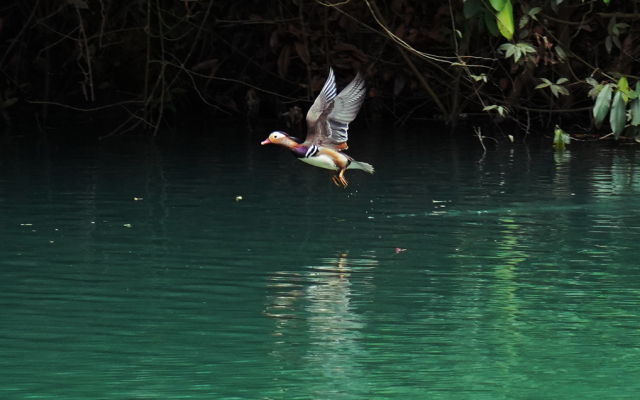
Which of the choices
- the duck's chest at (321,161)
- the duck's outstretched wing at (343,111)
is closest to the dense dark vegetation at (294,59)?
the duck's outstretched wing at (343,111)

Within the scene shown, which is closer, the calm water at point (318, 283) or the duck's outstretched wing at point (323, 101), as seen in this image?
the calm water at point (318, 283)

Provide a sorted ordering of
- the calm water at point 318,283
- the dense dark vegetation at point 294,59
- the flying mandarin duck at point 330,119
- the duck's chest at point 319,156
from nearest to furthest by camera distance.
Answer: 1. the calm water at point 318,283
2. the duck's chest at point 319,156
3. the flying mandarin duck at point 330,119
4. the dense dark vegetation at point 294,59

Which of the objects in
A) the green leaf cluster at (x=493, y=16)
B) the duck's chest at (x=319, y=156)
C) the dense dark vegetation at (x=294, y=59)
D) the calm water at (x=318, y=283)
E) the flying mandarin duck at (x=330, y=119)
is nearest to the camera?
the calm water at (x=318, y=283)

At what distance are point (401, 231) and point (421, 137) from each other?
482cm

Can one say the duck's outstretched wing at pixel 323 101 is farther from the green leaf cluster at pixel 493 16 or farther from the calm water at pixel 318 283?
the green leaf cluster at pixel 493 16

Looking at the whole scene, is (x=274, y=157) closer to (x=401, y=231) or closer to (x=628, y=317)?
(x=401, y=231)

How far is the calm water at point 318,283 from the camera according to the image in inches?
137

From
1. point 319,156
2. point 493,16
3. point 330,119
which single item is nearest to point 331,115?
point 330,119

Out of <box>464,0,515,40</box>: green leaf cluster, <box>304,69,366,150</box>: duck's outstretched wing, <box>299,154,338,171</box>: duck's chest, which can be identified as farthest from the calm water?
<box>464,0,515,40</box>: green leaf cluster

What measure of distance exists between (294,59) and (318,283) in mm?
7861

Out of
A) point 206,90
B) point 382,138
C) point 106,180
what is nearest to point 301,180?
point 106,180

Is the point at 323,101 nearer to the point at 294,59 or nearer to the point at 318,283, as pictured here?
the point at 318,283

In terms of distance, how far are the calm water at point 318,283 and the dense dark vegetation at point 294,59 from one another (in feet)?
8.70

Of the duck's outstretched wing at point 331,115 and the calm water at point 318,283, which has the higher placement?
the duck's outstretched wing at point 331,115
